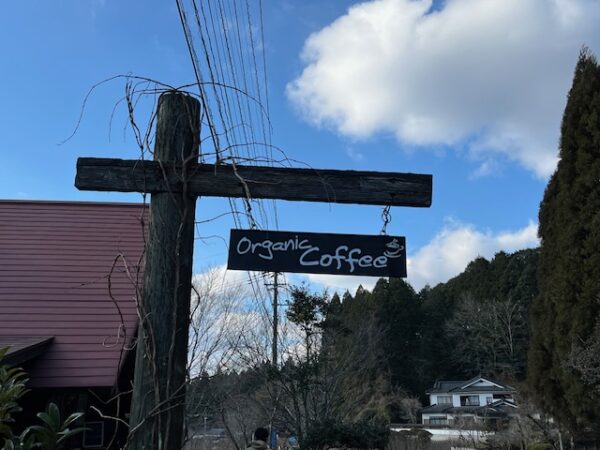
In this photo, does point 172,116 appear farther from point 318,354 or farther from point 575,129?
point 318,354

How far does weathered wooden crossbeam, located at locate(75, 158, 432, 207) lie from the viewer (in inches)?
148

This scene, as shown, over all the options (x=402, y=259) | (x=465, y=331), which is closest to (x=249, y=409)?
(x=402, y=259)

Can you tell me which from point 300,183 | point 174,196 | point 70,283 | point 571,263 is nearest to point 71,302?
point 70,283

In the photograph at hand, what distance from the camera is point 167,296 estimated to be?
340 cm

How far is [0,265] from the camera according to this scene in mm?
7340

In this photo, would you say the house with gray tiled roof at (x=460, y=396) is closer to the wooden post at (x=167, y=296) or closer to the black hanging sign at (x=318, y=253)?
the black hanging sign at (x=318, y=253)

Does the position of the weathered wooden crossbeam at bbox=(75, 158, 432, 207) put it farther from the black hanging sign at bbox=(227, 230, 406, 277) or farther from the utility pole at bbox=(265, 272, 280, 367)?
the utility pole at bbox=(265, 272, 280, 367)

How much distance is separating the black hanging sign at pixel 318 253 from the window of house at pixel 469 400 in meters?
50.6

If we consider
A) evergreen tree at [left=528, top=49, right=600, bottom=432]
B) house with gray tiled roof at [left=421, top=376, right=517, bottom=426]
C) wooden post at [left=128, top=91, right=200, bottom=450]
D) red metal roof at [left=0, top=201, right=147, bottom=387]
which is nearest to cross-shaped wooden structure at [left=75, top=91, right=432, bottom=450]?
wooden post at [left=128, top=91, right=200, bottom=450]

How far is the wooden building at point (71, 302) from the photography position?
221 inches

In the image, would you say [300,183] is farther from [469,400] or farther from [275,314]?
[469,400]

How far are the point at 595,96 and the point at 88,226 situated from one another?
11.6 m

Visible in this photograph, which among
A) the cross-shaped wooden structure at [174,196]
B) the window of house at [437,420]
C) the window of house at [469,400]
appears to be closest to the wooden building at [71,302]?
the cross-shaped wooden structure at [174,196]

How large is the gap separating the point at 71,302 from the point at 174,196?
3.78 metres
